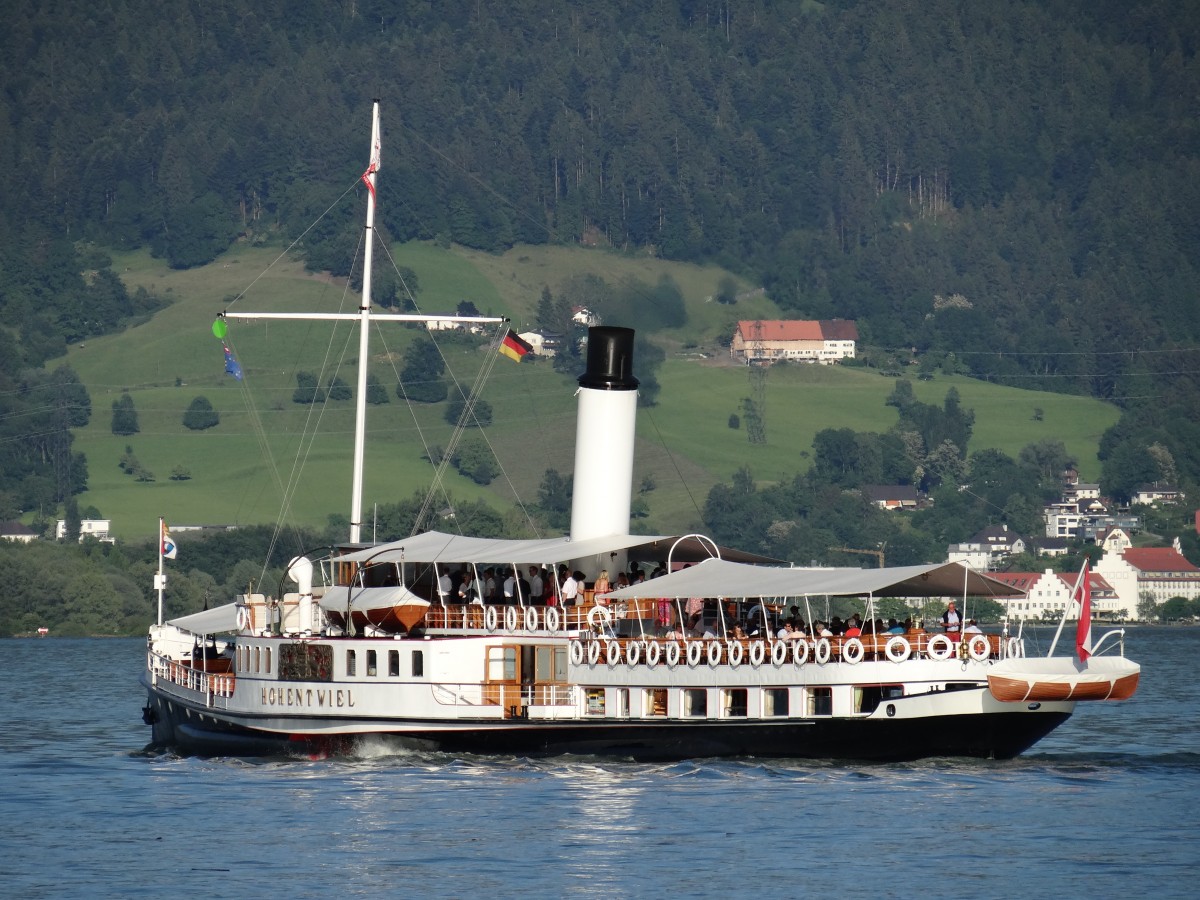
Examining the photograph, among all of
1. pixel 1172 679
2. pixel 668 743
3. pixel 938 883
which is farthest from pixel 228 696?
pixel 1172 679

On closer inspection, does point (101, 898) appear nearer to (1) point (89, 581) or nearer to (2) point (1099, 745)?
(2) point (1099, 745)

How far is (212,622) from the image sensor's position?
57.3 m

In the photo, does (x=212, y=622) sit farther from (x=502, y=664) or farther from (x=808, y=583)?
(x=808, y=583)

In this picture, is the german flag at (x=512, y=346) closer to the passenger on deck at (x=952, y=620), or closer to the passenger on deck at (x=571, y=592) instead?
the passenger on deck at (x=571, y=592)

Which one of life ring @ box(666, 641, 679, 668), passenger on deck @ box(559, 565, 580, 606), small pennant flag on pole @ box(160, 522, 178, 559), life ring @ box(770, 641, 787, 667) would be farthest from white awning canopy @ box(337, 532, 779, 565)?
small pennant flag on pole @ box(160, 522, 178, 559)

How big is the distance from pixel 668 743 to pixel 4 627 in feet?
391

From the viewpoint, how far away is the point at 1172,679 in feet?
340

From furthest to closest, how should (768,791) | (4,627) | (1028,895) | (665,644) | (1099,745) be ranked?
(4,627)
(1099,745)
(665,644)
(768,791)
(1028,895)

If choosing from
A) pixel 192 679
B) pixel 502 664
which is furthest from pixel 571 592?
pixel 192 679

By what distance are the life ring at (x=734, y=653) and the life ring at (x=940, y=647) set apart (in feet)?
12.7

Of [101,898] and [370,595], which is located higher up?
[370,595]

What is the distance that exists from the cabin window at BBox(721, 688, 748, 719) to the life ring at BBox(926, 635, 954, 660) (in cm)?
418

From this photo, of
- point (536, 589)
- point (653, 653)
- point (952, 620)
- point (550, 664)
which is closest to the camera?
point (952, 620)

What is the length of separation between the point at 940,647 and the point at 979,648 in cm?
75
